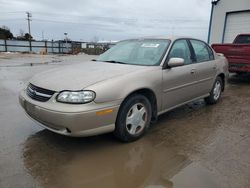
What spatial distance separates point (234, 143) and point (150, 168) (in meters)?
1.51

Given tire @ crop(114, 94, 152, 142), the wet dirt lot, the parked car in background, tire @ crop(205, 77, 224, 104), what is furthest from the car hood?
the parked car in background

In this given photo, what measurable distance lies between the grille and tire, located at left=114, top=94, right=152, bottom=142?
0.96 m

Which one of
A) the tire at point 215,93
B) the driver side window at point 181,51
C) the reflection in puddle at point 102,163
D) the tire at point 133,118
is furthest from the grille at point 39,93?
the tire at point 215,93

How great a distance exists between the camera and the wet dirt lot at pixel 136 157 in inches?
102

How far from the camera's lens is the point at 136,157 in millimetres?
3092

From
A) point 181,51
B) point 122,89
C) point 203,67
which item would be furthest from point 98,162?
point 203,67

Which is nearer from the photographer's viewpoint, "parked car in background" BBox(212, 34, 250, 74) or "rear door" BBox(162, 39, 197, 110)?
"rear door" BBox(162, 39, 197, 110)

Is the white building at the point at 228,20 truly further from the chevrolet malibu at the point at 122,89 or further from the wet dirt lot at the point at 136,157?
the wet dirt lot at the point at 136,157

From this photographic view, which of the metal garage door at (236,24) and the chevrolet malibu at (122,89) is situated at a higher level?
the metal garage door at (236,24)

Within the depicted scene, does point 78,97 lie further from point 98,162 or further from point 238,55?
point 238,55

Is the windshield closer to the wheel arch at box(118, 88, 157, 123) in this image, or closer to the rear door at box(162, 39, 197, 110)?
the rear door at box(162, 39, 197, 110)

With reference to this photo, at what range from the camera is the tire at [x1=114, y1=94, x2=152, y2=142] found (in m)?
3.24

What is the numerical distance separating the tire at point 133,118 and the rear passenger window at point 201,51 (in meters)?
1.91

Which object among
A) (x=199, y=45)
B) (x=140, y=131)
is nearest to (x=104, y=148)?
(x=140, y=131)
